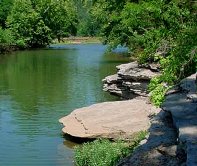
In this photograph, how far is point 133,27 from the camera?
23.2 m

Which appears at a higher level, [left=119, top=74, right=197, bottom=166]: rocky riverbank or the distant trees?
[left=119, top=74, right=197, bottom=166]: rocky riverbank

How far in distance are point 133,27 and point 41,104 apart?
5.71 metres

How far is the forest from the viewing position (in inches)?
476

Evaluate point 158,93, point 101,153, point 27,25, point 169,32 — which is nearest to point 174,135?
point 101,153

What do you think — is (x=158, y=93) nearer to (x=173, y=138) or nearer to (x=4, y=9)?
(x=173, y=138)

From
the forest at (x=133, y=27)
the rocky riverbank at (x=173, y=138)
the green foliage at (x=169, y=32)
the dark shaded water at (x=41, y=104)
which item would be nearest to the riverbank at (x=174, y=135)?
the rocky riverbank at (x=173, y=138)

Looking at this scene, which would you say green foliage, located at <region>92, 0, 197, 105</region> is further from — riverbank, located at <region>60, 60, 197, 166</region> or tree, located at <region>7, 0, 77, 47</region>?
tree, located at <region>7, 0, 77, 47</region>

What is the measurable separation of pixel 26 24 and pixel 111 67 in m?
38.8

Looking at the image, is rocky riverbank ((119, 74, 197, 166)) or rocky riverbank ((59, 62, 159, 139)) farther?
rocky riverbank ((59, 62, 159, 139))

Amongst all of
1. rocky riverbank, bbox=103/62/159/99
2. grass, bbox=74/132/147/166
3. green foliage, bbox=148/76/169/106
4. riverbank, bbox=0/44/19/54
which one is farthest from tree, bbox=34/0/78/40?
grass, bbox=74/132/147/166

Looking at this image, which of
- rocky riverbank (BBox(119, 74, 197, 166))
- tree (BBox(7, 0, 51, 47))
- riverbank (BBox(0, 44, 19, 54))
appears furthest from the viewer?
tree (BBox(7, 0, 51, 47))

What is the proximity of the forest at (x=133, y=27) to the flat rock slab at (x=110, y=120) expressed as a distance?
0.74m

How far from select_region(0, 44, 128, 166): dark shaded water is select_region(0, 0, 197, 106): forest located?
3.22 meters

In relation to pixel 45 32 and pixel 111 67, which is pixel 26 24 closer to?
pixel 45 32
